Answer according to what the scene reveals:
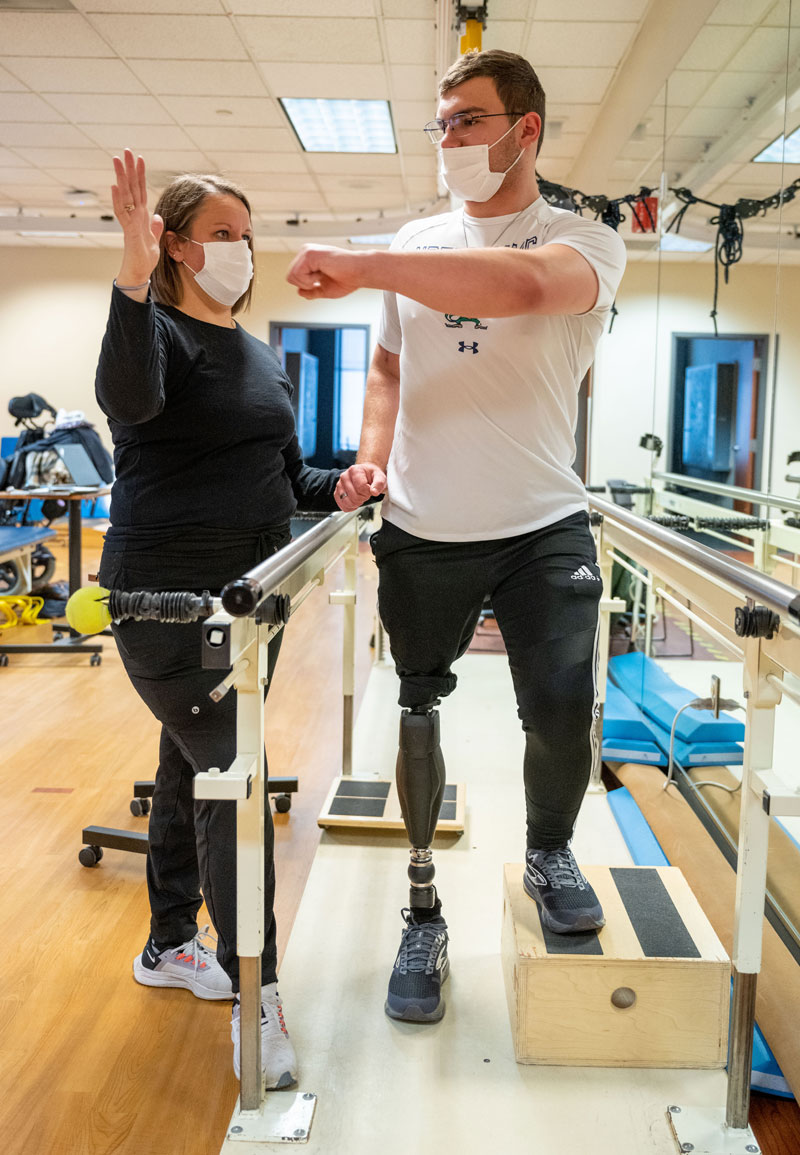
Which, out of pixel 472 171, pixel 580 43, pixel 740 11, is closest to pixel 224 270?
pixel 472 171

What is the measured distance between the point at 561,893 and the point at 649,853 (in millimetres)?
744

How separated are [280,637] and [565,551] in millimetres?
553

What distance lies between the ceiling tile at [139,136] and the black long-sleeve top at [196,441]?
5519 mm

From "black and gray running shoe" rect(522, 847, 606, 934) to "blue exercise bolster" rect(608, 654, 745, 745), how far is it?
3.89 ft

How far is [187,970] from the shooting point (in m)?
1.79

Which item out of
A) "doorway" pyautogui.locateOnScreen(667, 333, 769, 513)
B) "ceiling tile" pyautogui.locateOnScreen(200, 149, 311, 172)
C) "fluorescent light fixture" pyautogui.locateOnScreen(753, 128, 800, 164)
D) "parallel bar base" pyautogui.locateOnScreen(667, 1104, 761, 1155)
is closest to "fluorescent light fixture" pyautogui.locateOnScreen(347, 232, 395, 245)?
"ceiling tile" pyautogui.locateOnScreen(200, 149, 311, 172)

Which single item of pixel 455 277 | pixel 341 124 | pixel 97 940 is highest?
pixel 341 124

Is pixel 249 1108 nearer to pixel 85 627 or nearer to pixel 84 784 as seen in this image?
pixel 85 627

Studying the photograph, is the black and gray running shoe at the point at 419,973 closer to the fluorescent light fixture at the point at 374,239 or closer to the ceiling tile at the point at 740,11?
the ceiling tile at the point at 740,11

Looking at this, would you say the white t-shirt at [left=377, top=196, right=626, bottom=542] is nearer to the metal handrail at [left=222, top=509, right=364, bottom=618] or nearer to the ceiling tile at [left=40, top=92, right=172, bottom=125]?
the metal handrail at [left=222, top=509, right=364, bottom=618]

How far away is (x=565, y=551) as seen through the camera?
1.46 metres

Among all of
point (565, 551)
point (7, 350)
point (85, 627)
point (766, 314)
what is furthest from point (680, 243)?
point (7, 350)

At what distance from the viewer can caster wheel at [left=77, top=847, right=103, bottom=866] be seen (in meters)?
2.31

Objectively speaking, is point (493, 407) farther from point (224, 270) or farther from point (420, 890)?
point (420, 890)
